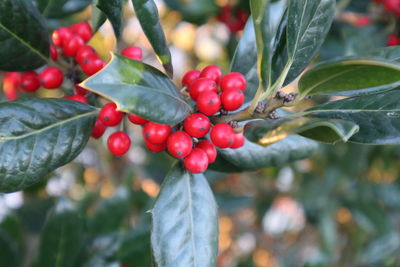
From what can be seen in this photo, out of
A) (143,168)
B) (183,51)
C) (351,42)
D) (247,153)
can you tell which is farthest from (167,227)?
(183,51)

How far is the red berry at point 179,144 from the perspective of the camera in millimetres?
884

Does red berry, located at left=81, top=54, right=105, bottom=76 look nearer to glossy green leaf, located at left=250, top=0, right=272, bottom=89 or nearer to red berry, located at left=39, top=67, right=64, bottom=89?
red berry, located at left=39, top=67, right=64, bottom=89

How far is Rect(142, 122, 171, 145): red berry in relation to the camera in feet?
2.91

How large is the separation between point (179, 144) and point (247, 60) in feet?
1.29

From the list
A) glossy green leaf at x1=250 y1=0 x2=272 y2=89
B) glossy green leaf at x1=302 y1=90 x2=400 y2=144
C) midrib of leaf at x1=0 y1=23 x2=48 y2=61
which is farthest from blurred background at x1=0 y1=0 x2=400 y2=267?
glossy green leaf at x1=302 y1=90 x2=400 y2=144

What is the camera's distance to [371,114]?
0.89 metres

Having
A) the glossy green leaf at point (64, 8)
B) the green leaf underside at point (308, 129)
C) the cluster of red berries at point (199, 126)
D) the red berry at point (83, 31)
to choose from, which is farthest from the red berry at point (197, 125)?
the glossy green leaf at point (64, 8)

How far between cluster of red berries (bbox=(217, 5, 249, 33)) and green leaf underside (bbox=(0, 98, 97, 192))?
54.1 inches

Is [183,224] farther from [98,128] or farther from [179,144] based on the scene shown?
[98,128]

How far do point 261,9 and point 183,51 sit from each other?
297 centimetres

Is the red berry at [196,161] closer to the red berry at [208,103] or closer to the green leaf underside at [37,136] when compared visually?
the red berry at [208,103]

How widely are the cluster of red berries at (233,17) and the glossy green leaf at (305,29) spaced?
1.25 m

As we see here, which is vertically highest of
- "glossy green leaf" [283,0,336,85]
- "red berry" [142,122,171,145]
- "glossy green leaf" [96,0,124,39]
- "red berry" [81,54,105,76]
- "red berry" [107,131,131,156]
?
"glossy green leaf" [96,0,124,39]

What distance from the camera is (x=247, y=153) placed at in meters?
1.15
